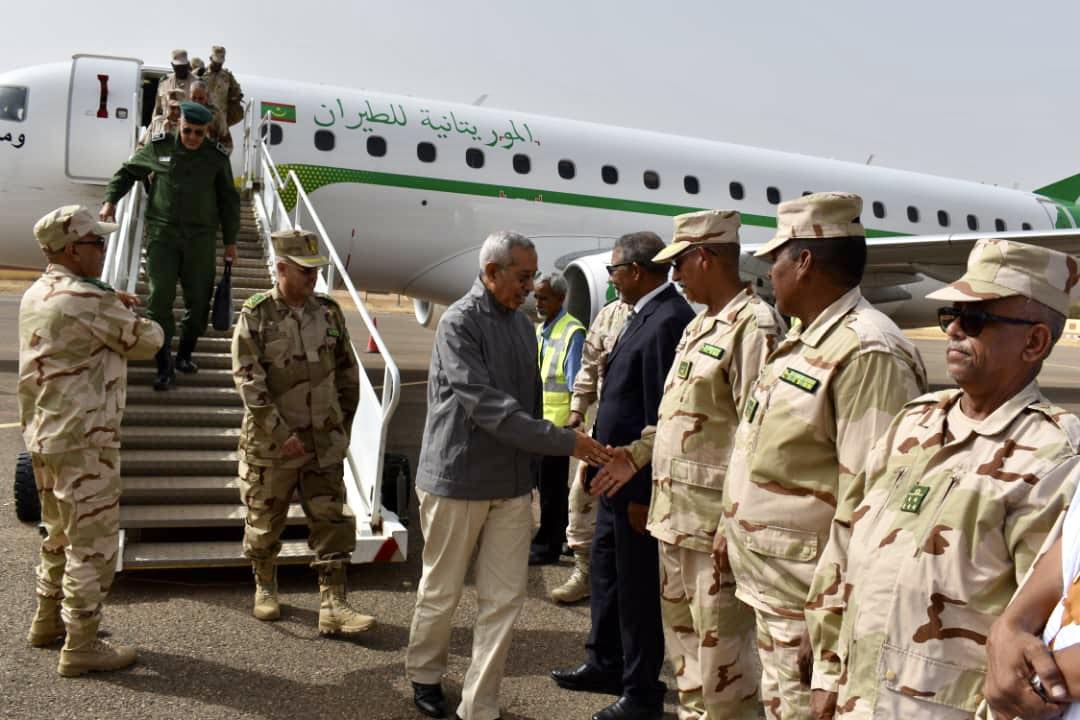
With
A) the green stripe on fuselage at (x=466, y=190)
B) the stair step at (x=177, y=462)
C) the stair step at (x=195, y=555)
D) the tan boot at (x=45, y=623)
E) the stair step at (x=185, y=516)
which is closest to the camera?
the tan boot at (x=45, y=623)

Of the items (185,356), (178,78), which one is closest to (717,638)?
(185,356)

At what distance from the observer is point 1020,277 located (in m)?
2.14

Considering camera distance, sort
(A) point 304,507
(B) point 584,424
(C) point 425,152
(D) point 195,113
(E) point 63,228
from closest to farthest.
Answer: (E) point 63,228 → (A) point 304,507 → (B) point 584,424 → (D) point 195,113 → (C) point 425,152

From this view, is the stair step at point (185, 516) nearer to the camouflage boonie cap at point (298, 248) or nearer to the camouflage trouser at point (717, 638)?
the camouflage boonie cap at point (298, 248)

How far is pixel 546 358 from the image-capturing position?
21.0ft

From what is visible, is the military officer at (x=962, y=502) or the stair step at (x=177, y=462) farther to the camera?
the stair step at (x=177, y=462)

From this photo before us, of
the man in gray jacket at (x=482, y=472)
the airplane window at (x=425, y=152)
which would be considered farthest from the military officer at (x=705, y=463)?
the airplane window at (x=425, y=152)

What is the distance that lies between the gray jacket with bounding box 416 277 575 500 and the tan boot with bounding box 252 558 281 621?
139 centimetres

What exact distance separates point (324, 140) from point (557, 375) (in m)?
6.30

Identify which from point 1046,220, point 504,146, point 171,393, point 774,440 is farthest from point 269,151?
point 1046,220

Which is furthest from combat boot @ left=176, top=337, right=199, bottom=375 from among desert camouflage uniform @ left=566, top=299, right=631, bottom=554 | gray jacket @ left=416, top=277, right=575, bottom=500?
gray jacket @ left=416, top=277, right=575, bottom=500

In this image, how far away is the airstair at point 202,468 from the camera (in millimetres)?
5148

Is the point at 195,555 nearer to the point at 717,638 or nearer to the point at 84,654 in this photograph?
the point at 84,654

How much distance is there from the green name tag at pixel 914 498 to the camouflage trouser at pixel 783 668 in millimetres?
710
